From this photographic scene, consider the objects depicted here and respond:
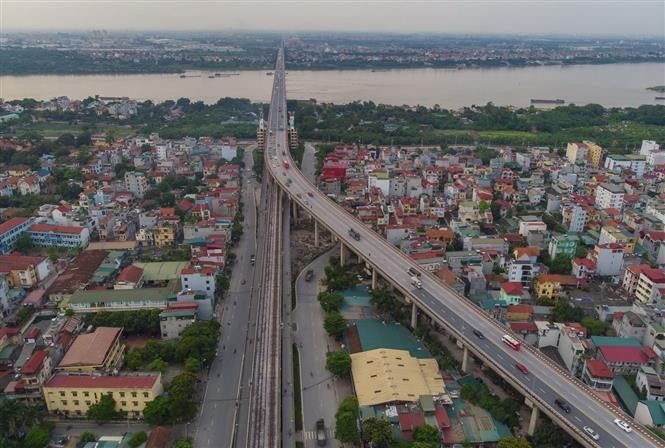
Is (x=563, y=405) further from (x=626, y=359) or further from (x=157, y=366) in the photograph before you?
(x=157, y=366)

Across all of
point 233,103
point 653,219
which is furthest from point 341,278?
point 233,103

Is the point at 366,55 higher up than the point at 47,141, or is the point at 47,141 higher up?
the point at 366,55

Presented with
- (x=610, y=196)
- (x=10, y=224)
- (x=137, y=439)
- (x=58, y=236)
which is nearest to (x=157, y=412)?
(x=137, y=439)

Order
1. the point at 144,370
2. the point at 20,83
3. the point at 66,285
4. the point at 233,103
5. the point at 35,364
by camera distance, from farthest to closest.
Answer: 1. the point at 20,83
2. the point at 233,103
3. the point at 66,285
4. the point at 144,370
5. the point at 35,364

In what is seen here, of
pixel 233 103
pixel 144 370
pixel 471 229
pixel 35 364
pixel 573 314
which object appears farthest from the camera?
pixel 233 103

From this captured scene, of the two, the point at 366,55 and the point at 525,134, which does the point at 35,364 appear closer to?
the point at 525,134

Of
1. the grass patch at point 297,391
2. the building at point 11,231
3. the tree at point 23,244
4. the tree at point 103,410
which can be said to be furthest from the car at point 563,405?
the building at point 11,231

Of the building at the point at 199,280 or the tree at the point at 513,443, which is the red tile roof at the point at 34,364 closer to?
the building at the point at 199,280
